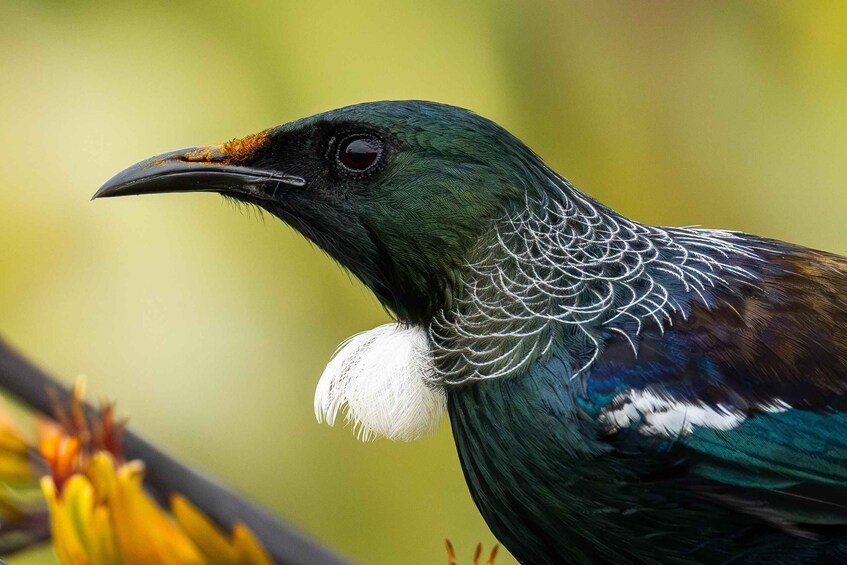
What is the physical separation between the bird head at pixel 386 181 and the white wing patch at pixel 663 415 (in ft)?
0.99

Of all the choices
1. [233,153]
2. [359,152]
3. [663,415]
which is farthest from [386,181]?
[663,415]

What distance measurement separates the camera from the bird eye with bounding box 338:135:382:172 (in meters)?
1.55

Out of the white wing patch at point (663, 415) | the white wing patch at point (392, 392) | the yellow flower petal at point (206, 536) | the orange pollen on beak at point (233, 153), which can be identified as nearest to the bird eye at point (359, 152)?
the orange pollen on beak at point (233, 153)

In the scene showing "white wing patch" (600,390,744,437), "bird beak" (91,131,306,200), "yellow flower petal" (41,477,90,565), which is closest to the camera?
"yellow flower petal" (41,477,90,565)

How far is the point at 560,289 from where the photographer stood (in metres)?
1.52

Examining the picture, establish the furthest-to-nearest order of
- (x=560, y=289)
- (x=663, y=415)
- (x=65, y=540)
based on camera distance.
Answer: (x=560, y=289) → (x=663, y=415) → (x=65, y=540)

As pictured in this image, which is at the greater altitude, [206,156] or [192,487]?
[206,156]

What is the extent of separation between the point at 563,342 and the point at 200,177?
57 centimetres

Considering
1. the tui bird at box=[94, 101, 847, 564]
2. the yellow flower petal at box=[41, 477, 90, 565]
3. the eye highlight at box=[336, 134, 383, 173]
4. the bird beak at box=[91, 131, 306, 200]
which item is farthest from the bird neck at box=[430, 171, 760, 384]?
the yellow flower petal at box=[41, 477, 90, 565]

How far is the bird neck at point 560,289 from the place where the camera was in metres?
1.48

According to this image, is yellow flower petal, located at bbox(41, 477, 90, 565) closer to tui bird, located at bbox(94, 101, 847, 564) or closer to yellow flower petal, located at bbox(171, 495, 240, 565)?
yellow flower petal, located at bbox(171, 495, 240, 565)

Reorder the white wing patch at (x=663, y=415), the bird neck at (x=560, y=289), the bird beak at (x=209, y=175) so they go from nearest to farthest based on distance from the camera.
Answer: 1. the white wing patch at (x=663, y=415)
2. the bird neck at (x=560, y=289)
3. the bird beak at (x=209, y=175)

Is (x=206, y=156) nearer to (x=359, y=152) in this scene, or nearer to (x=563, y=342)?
(x=359, y=152)

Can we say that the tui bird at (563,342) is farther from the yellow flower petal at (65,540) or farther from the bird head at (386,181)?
the yellow flower petal at (65,540)
